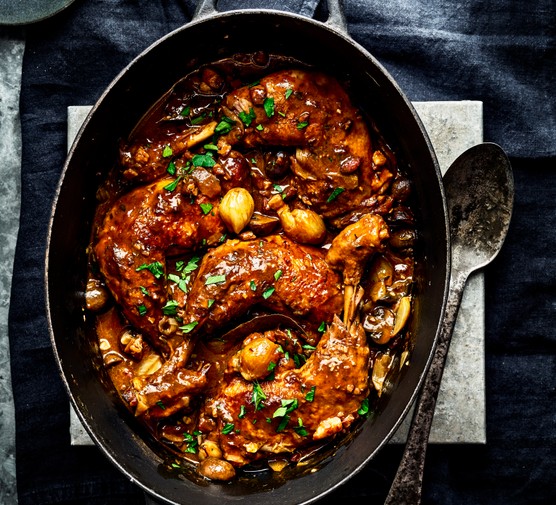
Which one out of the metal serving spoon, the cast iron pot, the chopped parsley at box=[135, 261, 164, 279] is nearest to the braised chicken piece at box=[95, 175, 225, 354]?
→ the chopped parsley at box=[135, 261, 164, 279]

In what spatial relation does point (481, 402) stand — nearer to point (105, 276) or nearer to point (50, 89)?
point (105, 276)

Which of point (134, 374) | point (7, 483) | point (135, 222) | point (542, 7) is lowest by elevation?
point (7, 483)

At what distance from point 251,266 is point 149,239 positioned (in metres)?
0.44

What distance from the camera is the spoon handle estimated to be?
118 inches

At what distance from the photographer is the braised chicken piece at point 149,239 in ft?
9.44

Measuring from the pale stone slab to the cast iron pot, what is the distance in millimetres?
301

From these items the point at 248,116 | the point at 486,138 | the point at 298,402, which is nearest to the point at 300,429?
the point at 298,402

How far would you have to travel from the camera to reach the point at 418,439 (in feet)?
A: 9.86

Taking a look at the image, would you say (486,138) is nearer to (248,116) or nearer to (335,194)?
(335,194)

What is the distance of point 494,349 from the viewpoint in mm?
3438

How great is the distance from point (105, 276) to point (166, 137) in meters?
0.66

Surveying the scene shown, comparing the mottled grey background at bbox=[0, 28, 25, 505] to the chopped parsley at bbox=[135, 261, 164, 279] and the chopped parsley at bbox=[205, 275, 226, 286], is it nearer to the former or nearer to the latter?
the chopped parsley at bbox=[135, 261, 164, 279]

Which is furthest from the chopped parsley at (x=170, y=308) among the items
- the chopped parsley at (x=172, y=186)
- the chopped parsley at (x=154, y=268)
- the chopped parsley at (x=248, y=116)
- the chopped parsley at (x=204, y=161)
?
the chopped parsley at (x=248, y=116)

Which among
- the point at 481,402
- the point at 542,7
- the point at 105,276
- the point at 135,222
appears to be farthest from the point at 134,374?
the point at 542,7
